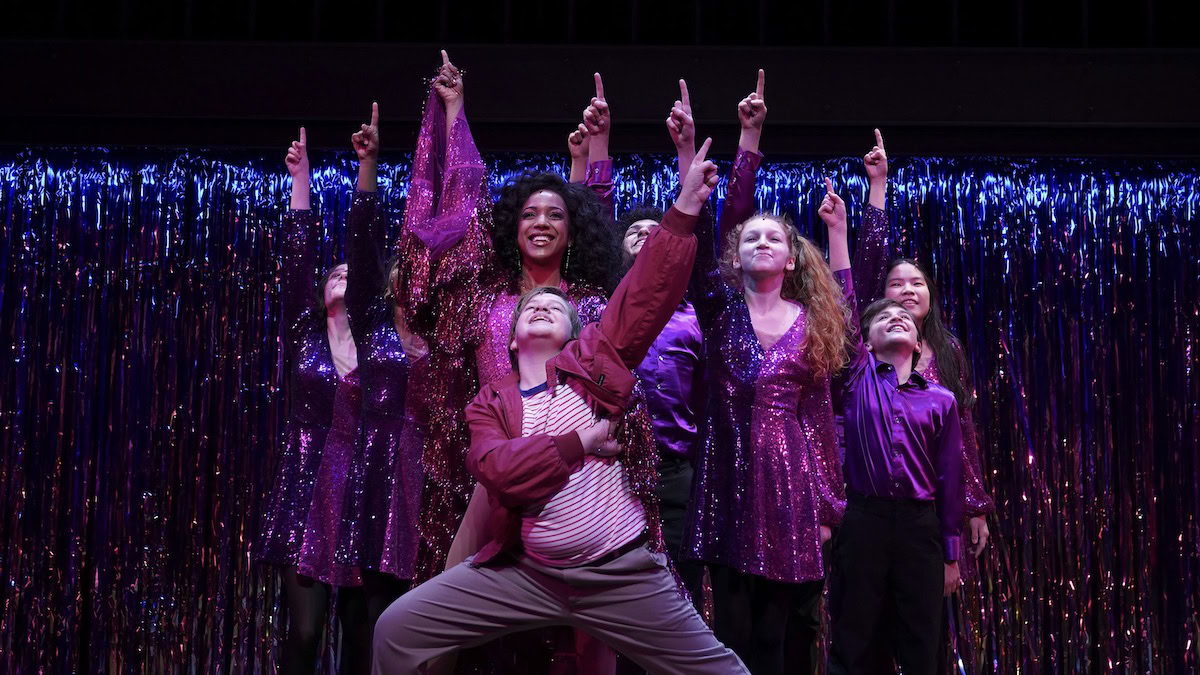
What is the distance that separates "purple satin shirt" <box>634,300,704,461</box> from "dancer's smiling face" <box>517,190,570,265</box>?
404mm

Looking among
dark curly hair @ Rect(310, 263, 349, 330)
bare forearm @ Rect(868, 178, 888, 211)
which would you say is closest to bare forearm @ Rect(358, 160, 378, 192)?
dark curly hair @ Rect(310, 263, 349, 330)

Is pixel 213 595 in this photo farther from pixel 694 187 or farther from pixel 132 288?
pixel 694 187

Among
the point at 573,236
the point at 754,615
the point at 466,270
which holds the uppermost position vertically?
the point at 573,236

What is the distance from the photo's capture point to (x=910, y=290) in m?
3.56

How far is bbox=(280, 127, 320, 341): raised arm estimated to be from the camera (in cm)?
330

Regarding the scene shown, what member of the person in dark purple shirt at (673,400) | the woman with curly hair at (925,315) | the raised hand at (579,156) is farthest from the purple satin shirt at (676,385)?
the woman with curly hair at (925,315)

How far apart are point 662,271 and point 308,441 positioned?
1526mm

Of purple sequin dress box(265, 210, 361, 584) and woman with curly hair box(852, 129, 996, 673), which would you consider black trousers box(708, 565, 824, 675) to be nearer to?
woman with curly hair box(852, 129, 996, 673)

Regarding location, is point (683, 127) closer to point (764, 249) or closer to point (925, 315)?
point (764, 249)

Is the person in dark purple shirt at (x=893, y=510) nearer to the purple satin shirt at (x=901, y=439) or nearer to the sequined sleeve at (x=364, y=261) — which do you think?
the purple satin shirt at (x=901, y=439)

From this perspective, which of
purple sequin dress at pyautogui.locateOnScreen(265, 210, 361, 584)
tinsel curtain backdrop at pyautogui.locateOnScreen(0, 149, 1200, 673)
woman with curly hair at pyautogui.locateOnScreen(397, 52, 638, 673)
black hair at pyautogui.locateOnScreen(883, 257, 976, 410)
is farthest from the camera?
tinsel curtain backdrop at pyautogui.locateOnScreen(0, 149, 1200, 673)

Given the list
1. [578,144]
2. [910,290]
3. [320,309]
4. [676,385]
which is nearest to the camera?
[676,385]

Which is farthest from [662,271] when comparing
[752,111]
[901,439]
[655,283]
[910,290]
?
[910,290]

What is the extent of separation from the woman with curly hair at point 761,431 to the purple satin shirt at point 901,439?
0.24m
